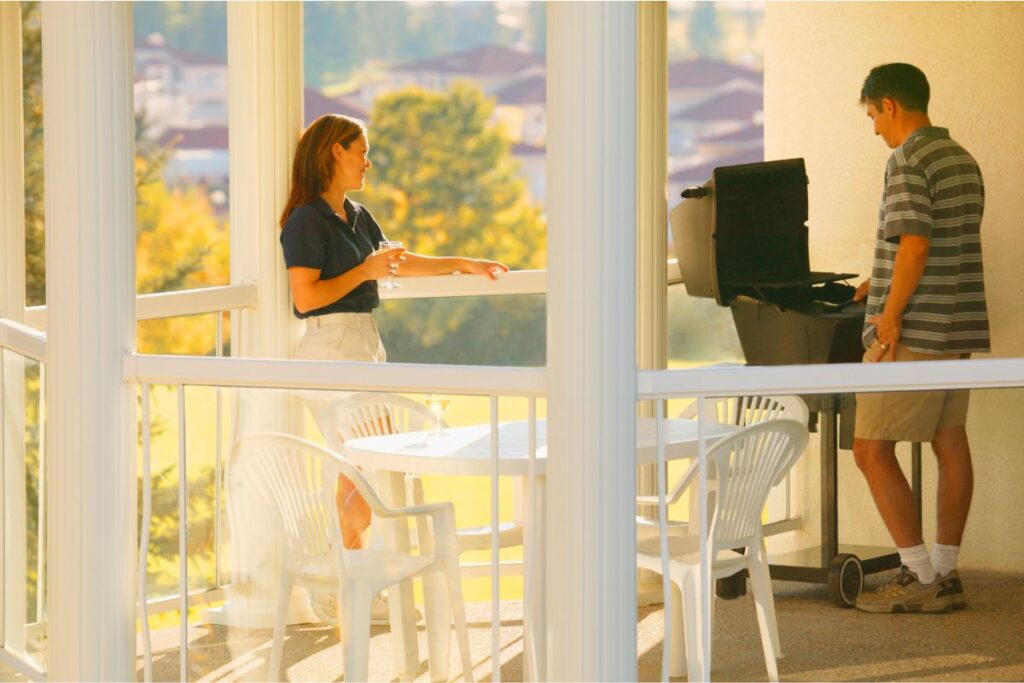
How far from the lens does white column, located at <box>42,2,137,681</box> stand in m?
3.13

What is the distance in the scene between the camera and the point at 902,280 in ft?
13.7

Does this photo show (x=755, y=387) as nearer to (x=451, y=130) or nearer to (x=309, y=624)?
(x=309, y=624)

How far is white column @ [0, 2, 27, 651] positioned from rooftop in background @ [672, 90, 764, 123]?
14.7 m

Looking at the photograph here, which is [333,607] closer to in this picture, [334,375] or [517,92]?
[334,375]

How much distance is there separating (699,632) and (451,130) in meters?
16.2

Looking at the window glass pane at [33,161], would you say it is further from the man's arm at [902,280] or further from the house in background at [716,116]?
the man's arm at [902,280]

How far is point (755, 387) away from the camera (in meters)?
2.87

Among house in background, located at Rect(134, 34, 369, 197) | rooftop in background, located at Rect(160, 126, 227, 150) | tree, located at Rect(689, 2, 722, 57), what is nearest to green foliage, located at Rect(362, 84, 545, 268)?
house in background, located at Rect(134, 34, 369, 197)

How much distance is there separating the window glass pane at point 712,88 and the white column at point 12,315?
1431cm

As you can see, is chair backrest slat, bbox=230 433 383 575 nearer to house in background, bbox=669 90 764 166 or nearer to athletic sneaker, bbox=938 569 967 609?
athletic sneaker, bbox=938 569 967 609

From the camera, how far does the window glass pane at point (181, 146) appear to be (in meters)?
17.1

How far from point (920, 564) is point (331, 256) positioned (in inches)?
88.6

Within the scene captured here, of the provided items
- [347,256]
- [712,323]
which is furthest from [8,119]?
[712,323]

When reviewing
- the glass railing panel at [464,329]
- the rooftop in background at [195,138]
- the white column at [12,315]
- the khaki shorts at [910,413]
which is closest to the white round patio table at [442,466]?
the khaki shorts at [910,413]
